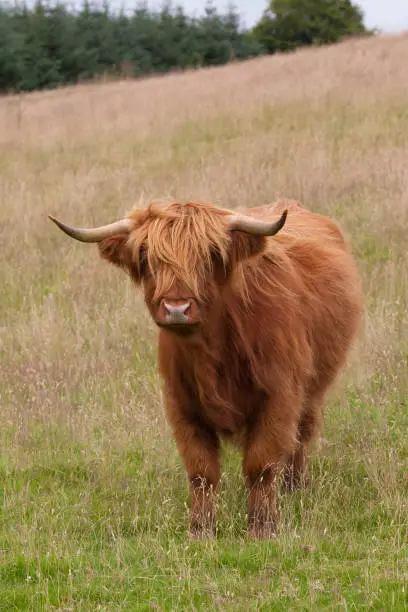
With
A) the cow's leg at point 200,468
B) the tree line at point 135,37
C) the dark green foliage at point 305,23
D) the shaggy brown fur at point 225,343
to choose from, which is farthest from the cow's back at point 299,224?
the dark green foliage at point 305,23

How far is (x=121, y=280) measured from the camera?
29.5 ft

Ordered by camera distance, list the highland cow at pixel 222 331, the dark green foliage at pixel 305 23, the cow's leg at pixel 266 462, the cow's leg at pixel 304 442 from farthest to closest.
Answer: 1. the dark green foliage at pixel 305 23
2. the cow's leg at pixel 304 442
3. the cow's leg at pixel 266 462
4. the highland cow at pixel 222 331

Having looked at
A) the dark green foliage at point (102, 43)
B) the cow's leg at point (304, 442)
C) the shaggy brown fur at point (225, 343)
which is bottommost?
the cow's leg at point (304, 442)

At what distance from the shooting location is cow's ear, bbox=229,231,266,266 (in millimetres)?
4391

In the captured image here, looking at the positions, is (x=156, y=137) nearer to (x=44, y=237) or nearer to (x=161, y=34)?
(x=44, y=237)

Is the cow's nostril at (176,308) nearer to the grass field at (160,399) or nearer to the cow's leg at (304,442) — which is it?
the grass field at (160,399)

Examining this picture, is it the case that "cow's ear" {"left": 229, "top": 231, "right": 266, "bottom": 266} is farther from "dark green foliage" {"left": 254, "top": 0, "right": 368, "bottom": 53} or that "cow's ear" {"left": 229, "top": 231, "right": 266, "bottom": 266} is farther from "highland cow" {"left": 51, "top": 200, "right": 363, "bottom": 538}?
"dark green foliage" {"left": 254, "top": 0, "right": 368, "bottom": 53}

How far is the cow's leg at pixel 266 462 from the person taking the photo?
4.67 metres

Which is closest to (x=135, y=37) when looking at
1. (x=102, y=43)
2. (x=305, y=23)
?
(x=102, y=43)

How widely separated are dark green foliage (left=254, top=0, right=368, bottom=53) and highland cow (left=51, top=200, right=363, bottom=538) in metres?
44.0

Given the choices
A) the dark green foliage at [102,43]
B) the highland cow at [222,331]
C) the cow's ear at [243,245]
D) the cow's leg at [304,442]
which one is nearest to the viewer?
the highland cow at [222,331]

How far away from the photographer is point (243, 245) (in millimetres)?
4391

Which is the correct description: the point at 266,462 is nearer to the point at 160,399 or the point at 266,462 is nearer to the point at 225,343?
the point at 225,343

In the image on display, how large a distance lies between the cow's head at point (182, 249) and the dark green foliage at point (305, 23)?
4426 cm
